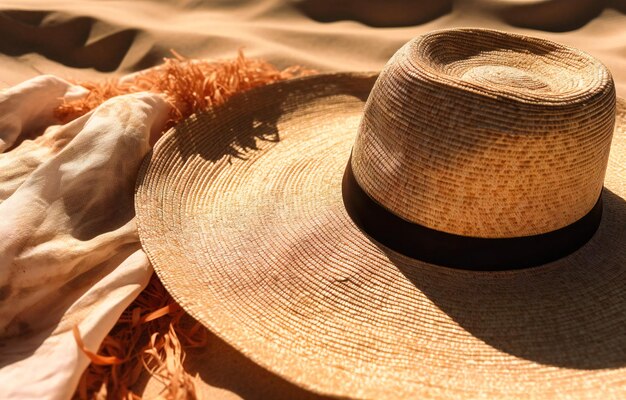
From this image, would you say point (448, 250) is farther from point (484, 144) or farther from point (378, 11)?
point (378, 11)

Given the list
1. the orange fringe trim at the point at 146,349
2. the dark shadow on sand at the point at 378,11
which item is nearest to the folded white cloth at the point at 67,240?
the orange fringe trim at the point at 146,349

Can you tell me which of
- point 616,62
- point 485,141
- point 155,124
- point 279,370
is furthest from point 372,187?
point 616,62

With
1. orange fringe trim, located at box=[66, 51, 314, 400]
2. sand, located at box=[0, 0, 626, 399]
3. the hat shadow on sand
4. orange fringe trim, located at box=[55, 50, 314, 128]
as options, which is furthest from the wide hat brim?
sand, located at box=[0, 0, 626, 399]

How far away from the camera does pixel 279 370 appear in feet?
3.66

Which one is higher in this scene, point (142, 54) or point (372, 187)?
point (372, 187)

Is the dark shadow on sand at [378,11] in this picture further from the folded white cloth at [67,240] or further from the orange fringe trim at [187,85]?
the folded white cloth at [67,240]

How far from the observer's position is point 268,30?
285 centimetres

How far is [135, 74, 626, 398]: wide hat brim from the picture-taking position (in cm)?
111

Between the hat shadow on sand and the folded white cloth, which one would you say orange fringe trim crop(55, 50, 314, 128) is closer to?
the folded white cloth

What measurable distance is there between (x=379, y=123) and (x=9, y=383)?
0.88 m

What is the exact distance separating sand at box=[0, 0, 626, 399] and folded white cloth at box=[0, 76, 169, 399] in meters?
0.95

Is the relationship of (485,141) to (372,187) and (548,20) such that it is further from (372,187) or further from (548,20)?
(548,20)

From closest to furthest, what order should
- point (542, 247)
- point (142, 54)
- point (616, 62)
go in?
point (542, 247) → point (616, 62) → point (142, 54)

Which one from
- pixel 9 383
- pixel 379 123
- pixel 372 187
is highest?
pixel 379 123
